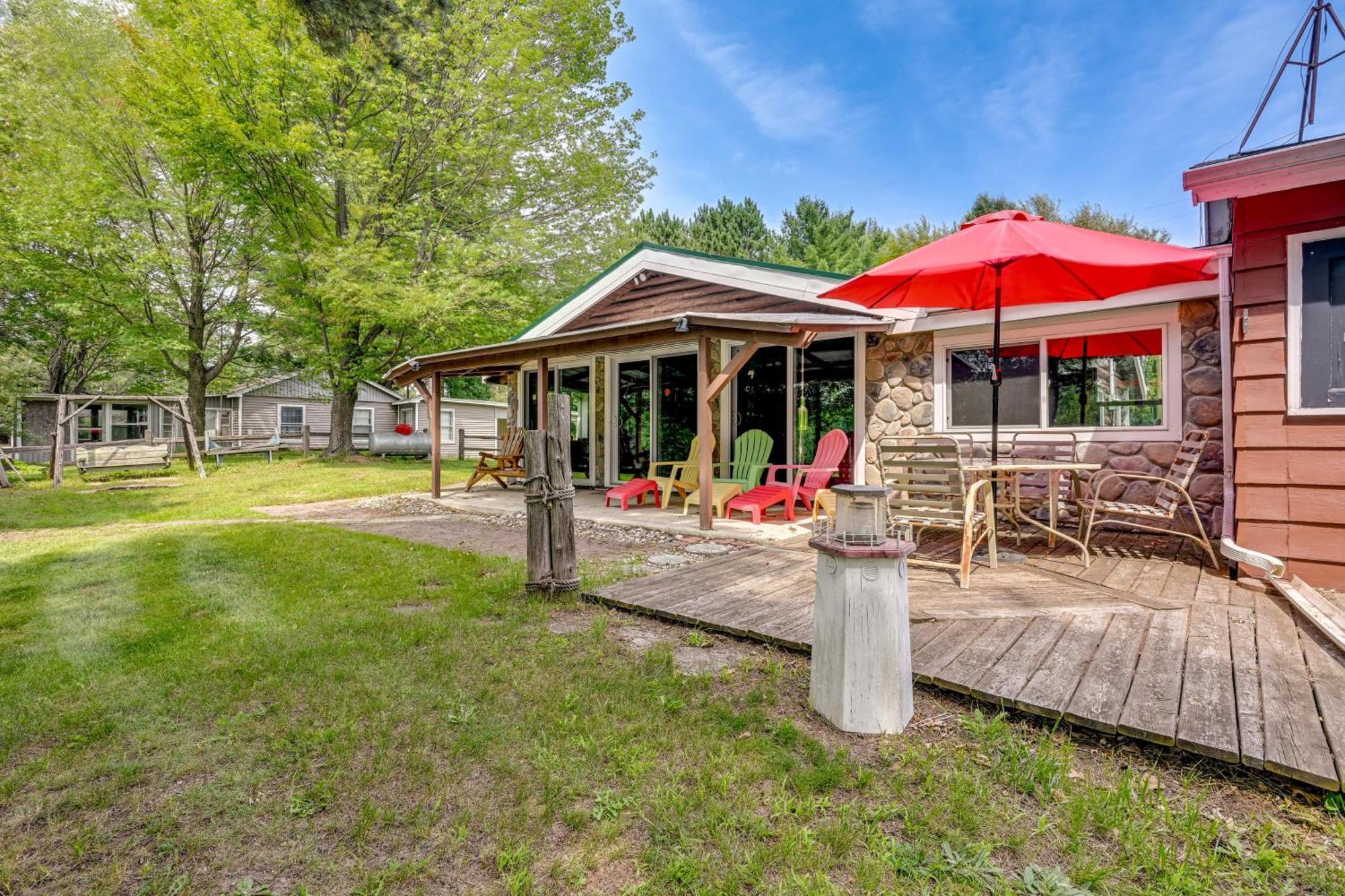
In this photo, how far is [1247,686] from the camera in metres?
2.12

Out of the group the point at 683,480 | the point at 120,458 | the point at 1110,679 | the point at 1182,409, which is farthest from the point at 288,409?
the point at 1110,679

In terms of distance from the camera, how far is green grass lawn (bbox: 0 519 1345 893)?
144cm

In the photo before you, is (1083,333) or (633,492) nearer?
(1083,333)

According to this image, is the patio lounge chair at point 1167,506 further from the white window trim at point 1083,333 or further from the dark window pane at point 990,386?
the dark window pane at point 990,386

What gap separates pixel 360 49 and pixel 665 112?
722 centimetres

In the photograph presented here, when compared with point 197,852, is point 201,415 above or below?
above

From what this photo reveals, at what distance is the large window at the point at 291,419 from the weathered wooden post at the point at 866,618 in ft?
76.6

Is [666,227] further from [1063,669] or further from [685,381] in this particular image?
[1063,669]

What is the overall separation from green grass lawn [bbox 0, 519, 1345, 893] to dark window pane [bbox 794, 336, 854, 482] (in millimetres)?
4508

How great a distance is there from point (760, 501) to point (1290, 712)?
4.12 metres

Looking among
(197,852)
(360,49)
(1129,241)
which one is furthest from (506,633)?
(360,49)

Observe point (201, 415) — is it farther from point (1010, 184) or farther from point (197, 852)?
point (1010, 184)

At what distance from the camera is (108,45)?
1322 cm

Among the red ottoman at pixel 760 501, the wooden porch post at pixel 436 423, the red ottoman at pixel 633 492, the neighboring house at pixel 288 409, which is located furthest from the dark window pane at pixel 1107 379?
the neighboring house at pixel 288 409
